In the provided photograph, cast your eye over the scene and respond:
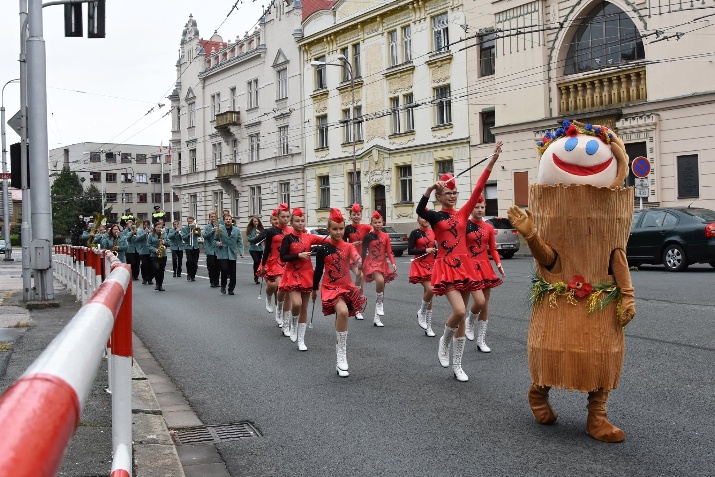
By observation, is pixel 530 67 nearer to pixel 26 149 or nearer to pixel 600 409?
pixel 26 149

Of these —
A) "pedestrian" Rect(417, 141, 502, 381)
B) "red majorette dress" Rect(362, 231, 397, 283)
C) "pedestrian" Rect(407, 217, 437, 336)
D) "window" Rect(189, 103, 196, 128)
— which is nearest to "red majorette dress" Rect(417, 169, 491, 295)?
"pedestrian" Rect(417, 141, 502, 381)

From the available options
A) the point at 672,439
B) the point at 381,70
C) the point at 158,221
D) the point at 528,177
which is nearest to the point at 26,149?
the point at 158,221

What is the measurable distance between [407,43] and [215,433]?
3462 cm

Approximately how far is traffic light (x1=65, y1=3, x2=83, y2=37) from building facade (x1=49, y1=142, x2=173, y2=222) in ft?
295

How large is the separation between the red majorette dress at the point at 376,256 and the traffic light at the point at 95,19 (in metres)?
5.66

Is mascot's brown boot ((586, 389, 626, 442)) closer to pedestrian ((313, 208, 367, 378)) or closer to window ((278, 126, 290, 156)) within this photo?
pedestrian ((313, 208, 367, 378))

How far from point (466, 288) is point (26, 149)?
10752 millimetres

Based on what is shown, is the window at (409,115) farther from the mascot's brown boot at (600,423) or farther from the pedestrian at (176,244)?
the mascot's brown boot at (600,423)

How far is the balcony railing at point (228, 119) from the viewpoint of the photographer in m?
53.3

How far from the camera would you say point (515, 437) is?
547 cm

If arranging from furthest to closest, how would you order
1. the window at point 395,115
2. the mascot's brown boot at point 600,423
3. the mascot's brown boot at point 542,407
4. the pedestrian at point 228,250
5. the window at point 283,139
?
the window at point 283,139, the window at point 395,115, the pedestrian at point 228,250, the mascot's brown boot at point 542,407, the mascot's brown boot at point 600,423

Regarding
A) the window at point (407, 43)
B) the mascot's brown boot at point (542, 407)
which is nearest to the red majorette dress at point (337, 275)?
the mascot's brown boot at point (542, 407)

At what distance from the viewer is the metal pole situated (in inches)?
535

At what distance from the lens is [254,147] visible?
52.4 metres
